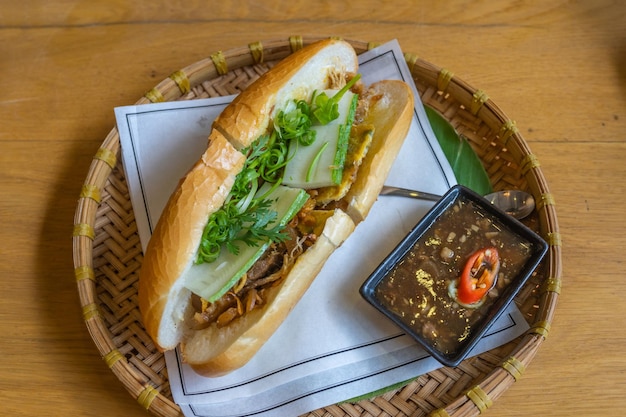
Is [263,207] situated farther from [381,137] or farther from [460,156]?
[460,156]

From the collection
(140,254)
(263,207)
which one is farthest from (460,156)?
(140,254)

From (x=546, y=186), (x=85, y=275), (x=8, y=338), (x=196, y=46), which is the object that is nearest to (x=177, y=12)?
(x=196, y=46)

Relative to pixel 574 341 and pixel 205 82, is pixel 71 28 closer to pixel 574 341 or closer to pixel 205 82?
pixel 205 82

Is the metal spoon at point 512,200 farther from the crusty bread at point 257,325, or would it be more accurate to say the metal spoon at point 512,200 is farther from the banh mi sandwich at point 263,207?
the crusty bread at point 257,325

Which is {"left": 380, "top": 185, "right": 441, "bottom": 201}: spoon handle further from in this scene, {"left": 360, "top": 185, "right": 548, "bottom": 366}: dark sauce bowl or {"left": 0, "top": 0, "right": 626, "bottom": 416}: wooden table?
{"left": 0, "top": 0, "right": 626, "bottom": 416}: wooden table

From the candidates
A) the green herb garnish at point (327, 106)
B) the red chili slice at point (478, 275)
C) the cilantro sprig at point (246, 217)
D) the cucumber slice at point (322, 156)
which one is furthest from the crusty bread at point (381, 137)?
the red chili slice at point (478, 275)

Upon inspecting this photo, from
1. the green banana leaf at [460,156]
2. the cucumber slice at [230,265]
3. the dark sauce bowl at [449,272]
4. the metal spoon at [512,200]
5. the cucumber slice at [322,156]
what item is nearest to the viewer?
the cucumber slice at [230,265]
